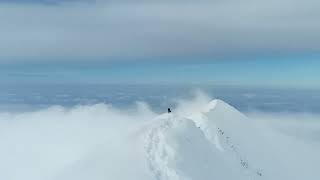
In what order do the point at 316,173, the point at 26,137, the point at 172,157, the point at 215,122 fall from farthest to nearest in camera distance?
the point at 26,137 < the point at 316,173 < the point at 215,122 < the point at 172,157

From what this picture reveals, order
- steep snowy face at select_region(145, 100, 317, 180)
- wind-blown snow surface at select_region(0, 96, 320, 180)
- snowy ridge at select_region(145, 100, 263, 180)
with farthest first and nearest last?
steep snowy face at select_region(145, 100, 317, 180) → snowy ridge at select_region(145, 100, 263, 180) → wind-blown snow surface at select_region(0, 96, 320, 180)

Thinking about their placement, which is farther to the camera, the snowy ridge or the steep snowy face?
the steep snowy face

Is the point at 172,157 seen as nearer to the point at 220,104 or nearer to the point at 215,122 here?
the point at 215,122

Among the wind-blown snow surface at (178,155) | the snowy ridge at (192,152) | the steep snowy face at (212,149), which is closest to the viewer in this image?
the wind-blown snow surface at (178,155)

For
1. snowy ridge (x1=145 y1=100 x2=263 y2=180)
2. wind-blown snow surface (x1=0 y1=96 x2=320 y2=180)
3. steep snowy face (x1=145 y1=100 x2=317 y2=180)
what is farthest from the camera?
steep snowy face (x1=145 y1=100 x2=317 y2=180)

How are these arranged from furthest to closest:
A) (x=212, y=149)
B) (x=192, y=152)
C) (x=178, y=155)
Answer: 1. (x=212, y=149)
2. (x=192, y=152)
3. (x=178, y=155)

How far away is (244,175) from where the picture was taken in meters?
64.7

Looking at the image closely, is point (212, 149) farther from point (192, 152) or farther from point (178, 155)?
point (178, 155)

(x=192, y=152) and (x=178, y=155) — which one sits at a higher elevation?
(x=178, y=155)

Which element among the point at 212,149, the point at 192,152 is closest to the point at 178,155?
the point at 192,152

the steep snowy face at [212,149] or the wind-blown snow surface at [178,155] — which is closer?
the wind-blown snow surface at [178,155]

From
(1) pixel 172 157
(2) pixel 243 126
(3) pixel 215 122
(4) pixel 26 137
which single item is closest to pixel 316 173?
(2) pixel 243 126

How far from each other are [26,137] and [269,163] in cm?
12994

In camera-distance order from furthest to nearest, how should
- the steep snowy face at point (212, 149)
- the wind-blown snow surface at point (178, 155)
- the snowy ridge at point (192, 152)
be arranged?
the steep snowy face at point (212, 149)
the snowy ridge at point (192, 152)
the wind-blown snow surface at point (178, 155)
